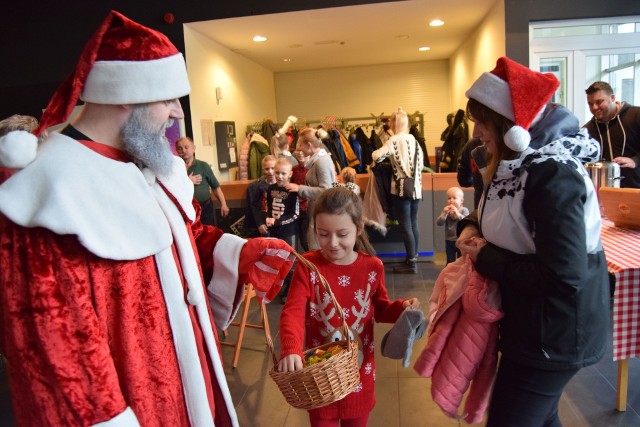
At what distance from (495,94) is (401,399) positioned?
1.86 meters

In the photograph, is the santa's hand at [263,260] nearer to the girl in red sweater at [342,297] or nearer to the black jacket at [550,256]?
the girl in red sweater at [342,297]

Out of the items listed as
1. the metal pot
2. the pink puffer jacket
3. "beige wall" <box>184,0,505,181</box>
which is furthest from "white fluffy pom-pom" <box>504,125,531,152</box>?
"beige wall" <box>184,0,505,181</box>

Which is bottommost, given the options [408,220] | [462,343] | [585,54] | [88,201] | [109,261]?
[408,220]

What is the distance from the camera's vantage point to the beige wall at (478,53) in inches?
218

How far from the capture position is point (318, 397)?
1371 millimetres

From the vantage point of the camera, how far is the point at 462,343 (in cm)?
164

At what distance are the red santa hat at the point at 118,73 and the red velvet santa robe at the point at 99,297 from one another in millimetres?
126

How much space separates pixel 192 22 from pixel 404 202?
308 cm

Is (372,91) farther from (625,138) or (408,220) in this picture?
(625,138)

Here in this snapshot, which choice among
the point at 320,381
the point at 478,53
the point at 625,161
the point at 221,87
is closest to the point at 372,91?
the point at 478,53

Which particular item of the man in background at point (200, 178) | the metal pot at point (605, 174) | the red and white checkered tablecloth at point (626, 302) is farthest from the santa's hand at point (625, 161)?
the man in background at point (200, 178)

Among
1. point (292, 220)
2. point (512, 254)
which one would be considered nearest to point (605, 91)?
point (292, 220)

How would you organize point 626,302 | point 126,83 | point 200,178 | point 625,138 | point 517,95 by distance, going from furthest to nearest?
point 200,178, point 625,138, point 626,302, point 517,95, point 126,83

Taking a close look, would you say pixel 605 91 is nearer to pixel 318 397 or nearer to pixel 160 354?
pixel 318 397
